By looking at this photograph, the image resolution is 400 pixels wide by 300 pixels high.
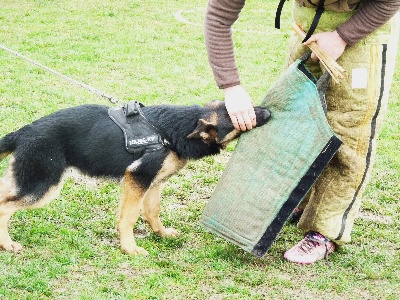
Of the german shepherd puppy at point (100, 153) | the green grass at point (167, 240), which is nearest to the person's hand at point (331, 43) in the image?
the german shepherd puppy at point (100, 153)

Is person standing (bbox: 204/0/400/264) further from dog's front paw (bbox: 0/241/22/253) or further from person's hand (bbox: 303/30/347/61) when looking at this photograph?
dog's front paw (bbox: 0/241/22/253)

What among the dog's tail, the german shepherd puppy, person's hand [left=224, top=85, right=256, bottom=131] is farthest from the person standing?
the dog's tail

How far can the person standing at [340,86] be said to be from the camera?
12.9 feet

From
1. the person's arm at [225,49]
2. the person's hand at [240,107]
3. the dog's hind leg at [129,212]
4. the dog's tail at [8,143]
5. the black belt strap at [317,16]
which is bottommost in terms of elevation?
the dog's hind leg at [129,212]

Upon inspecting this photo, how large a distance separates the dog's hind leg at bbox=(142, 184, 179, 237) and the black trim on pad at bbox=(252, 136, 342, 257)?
97cm

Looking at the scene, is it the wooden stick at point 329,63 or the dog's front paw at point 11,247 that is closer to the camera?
the wooden stick at point 329,63

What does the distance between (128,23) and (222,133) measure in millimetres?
9285

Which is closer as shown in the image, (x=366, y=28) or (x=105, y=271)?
(x=366, y=28)

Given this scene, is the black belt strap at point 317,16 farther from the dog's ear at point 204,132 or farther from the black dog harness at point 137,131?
the black dog harness at point 137,131

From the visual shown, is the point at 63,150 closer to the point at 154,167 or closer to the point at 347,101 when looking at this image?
the point at 154,167

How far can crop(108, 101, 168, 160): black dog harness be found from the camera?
4496 mm

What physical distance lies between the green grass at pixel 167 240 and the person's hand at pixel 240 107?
104 cm

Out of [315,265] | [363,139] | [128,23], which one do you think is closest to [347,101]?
[363,139]

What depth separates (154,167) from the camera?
447cm
